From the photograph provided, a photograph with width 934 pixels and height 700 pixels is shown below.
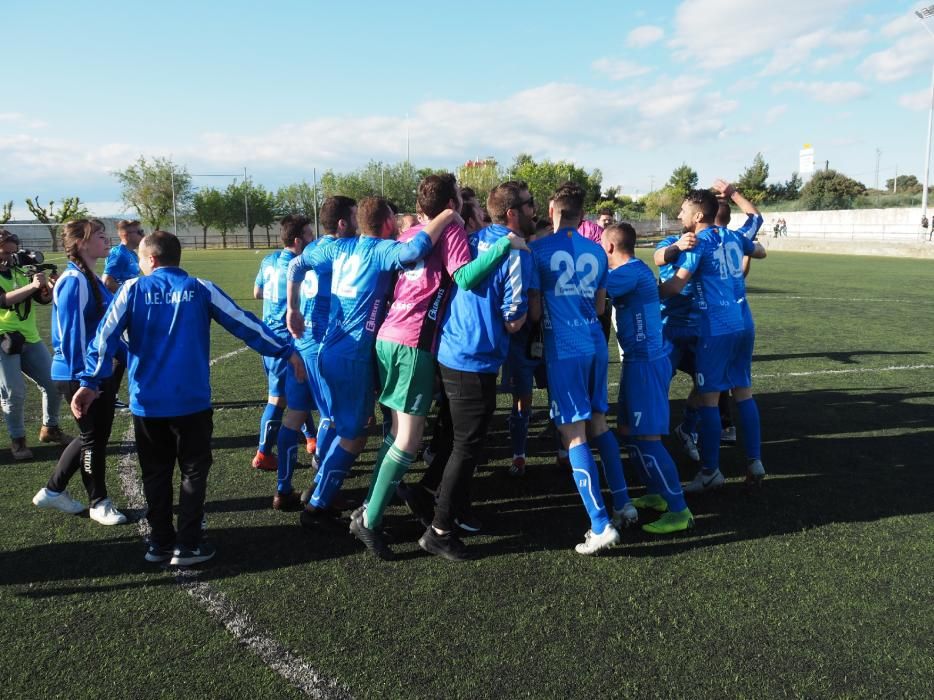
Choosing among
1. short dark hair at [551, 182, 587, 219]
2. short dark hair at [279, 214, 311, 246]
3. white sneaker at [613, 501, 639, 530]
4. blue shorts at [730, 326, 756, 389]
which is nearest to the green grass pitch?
white sneaker at [613, 501, 639, 530]

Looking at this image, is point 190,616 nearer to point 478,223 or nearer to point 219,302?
point 219,302

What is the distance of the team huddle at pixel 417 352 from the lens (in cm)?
383

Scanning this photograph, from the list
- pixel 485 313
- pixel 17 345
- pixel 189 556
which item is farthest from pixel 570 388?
pixel 17 345

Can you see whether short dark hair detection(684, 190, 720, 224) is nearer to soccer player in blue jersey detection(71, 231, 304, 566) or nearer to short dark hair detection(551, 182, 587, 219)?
short dark hair detection(551, 182, 587, 219)

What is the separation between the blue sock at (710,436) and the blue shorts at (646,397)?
0.76 meters

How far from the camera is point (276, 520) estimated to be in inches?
182

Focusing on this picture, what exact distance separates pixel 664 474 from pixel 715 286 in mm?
1596

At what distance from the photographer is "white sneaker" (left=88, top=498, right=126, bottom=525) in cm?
457

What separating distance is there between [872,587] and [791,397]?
15.0ft

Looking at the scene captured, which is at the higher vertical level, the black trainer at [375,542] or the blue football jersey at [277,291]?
the blue football jersey at [277,291]

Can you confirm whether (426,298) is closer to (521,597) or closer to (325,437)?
(325,437)

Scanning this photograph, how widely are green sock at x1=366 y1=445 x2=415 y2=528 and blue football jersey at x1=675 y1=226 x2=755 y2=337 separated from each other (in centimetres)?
259

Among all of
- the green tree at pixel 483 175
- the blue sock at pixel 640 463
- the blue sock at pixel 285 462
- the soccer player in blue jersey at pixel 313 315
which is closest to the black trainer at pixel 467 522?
the soccer player in blue jersey at pixel 313 315

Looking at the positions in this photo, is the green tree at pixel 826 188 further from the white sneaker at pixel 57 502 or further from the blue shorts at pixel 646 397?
the white sneaker at pixel 57 502
